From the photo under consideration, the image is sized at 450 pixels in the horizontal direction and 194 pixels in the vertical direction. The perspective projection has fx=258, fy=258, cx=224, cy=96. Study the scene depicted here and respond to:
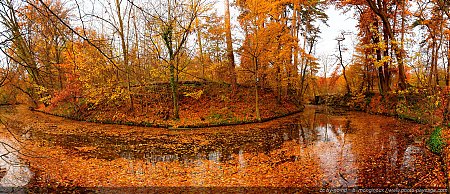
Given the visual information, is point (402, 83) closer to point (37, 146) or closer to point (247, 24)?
point (247, 24)

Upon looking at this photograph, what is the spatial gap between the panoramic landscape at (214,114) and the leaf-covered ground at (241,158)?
2.4 inches

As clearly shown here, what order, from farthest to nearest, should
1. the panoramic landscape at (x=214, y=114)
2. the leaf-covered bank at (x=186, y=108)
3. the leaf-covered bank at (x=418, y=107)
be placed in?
1. the leaf-covered bank at (x=186, y=108)
2. the leaf-covered bank at (x=418, y=107)
3. the panoramic landscape at (x=214, y=114)

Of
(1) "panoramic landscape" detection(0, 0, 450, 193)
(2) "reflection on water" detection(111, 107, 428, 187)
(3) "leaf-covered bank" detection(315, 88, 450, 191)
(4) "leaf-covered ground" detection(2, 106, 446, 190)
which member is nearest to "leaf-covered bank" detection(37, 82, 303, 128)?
(1) "panoramic landscape" detection(0, 0, 450, 193)

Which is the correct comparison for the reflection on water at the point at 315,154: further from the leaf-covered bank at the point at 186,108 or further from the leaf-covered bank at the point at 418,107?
the leaf-covered bank at the point at 186,108

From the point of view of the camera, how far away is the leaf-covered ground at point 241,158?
23.4ft

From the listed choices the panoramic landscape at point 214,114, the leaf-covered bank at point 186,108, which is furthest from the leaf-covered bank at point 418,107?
the leaf-covered bank at point 186,108

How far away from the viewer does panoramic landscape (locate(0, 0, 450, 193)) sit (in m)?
6.03

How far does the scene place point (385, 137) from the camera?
1177 cm

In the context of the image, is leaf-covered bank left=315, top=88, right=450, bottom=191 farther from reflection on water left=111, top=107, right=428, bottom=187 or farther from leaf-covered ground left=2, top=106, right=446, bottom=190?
reflection on water left=111, top=107, right=428, bottom=187

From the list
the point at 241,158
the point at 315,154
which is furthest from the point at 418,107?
the point at 241,158

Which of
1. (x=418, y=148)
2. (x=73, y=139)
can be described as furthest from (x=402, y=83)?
(x=73, y=139)

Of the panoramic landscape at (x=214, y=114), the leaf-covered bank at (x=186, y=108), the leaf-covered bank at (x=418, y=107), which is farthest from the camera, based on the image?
the leaf-covered bank at (x=186, y=108)

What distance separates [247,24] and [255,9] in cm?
113

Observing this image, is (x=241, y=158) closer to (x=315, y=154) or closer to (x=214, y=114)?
(x=315, y=154)
